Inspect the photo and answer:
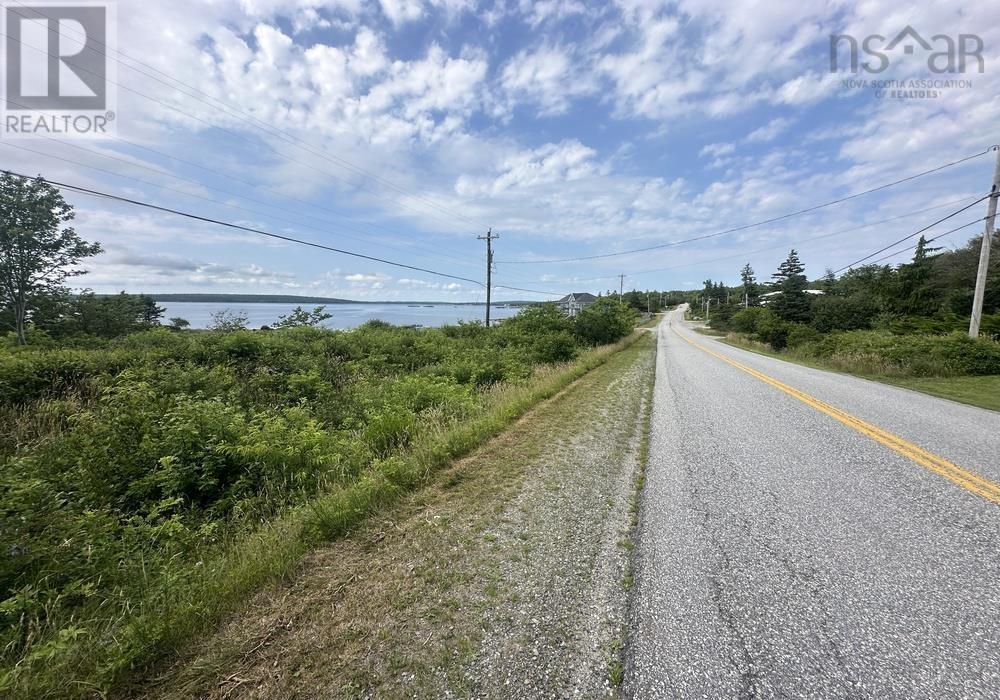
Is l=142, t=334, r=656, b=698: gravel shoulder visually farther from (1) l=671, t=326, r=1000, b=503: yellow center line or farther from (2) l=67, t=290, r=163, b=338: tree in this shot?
(2) l=67, t=290, r=163, b=338: tree

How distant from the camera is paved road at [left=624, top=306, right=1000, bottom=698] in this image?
1.84 meters

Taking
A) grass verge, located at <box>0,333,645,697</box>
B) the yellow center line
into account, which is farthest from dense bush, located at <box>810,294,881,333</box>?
grass verge, located at <box>0,333,645,697</box>

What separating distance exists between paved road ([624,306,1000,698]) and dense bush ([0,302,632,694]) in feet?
10.9

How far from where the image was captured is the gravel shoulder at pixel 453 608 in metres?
1.89

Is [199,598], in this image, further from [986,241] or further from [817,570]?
[986,241]

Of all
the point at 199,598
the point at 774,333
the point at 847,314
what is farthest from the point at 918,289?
the point at 199,598

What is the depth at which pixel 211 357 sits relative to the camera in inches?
495

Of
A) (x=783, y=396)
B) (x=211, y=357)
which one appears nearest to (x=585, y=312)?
(x=783, y=396)

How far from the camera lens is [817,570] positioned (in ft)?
8.64

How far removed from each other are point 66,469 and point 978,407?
1587 cm

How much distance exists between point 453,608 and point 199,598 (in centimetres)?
172

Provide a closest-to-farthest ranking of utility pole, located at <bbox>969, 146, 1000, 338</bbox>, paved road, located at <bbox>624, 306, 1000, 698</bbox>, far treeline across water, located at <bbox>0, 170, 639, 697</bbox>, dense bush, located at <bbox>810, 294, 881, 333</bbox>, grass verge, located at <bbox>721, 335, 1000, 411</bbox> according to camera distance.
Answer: paved road, located at <bbox>624, 306, 1000, 698</bbox>, far treeline across water, located at <bbox>0, 170, 639, 697</bbox>, grass verge, located at <bbox>721, 335, 1000, 411</bbox>, utility pole, located at <bbox>969, 146, 1000, 338</bbox>, dense bush, located at <bbox>810, 294, 881, 333</bbox>

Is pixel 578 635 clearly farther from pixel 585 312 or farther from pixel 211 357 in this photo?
pixel 585 312

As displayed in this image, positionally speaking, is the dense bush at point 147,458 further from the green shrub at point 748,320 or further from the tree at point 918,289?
the tree at point 918,289
